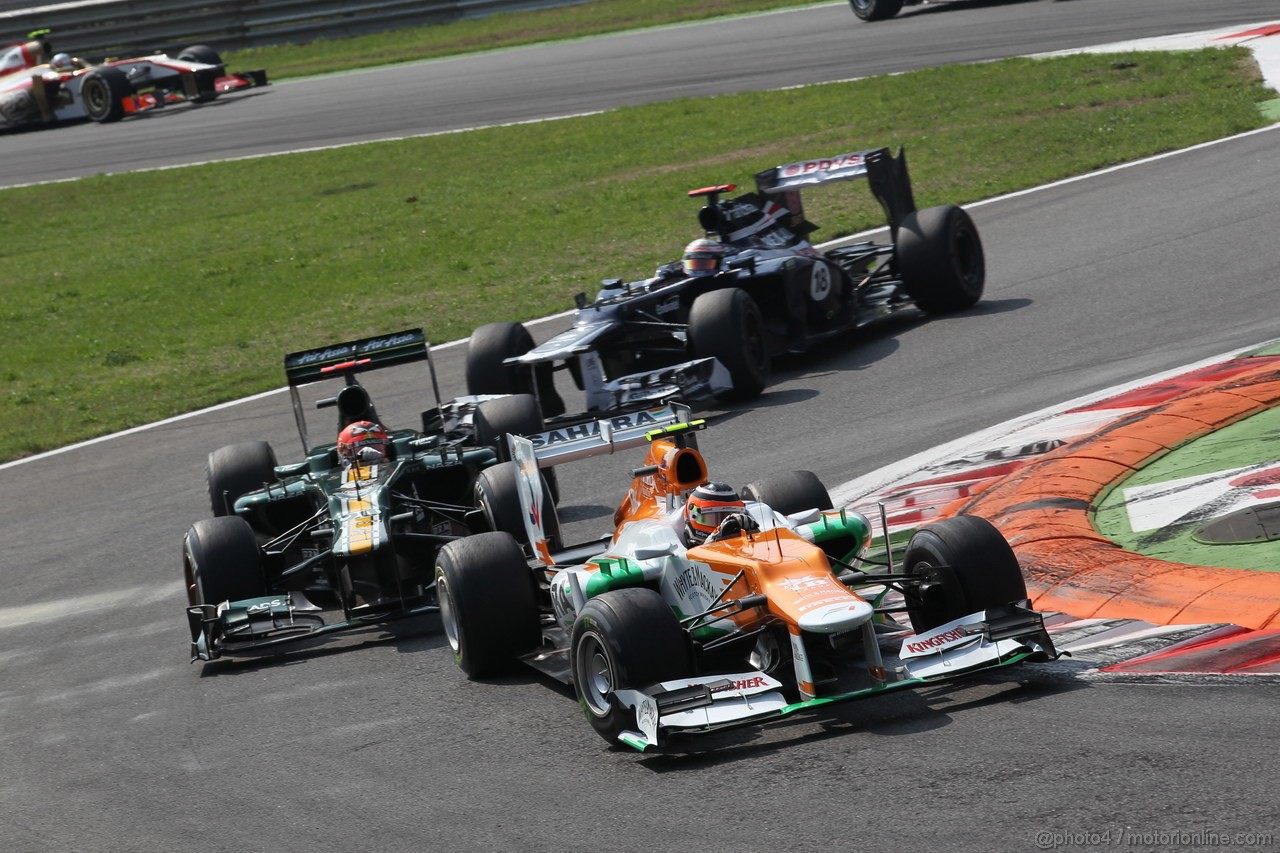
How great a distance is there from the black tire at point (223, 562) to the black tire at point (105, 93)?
100 feet

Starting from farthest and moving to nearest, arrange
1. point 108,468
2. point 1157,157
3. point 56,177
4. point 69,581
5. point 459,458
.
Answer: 1. point 56,177
2. point 1157,157
3. point 108,468
4. point 69,581
5. point 459,458

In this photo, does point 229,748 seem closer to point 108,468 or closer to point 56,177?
point 108,468

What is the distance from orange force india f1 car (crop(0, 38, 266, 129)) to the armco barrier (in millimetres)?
4165

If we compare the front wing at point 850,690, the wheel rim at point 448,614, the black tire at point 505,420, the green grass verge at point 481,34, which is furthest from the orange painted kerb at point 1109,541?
the green grass verge at point 481,34

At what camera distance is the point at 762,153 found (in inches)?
1062

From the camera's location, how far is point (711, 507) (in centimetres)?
830

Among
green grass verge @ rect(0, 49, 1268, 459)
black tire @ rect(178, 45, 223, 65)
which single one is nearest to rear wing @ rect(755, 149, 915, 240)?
green grass verge @ rect(0, 49, 1268, 459)

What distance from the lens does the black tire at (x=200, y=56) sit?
1594 inches

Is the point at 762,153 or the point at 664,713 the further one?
the point at 762,153

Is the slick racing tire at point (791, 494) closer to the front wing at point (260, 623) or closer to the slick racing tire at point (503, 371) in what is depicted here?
the front wing at point (260, 623)

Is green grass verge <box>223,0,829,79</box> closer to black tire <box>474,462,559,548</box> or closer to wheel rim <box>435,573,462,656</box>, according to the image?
black tire <box>474,462,559,548</box>

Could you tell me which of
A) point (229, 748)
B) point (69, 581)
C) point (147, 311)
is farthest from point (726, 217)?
point (147, 311)

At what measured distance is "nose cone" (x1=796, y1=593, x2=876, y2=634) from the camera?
23.3 feet

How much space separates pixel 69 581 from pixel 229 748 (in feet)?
16.0
